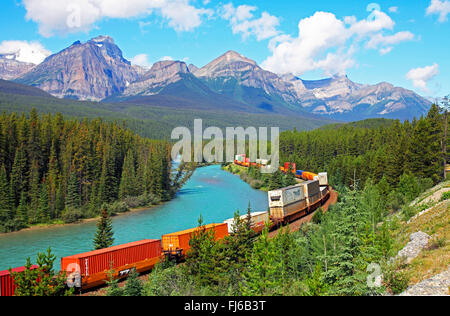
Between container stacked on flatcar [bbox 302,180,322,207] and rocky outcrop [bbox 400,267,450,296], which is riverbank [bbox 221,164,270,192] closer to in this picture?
container stacked on flatcar [bbox 302,180,322,207]

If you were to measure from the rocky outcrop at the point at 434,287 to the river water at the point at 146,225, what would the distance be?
3722 cm

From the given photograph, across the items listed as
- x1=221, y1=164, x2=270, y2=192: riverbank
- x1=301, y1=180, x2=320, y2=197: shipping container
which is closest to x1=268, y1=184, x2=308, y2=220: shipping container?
x1=301, y1=180, x2=320, y2=197: shipping container

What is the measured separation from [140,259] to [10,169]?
169 feet

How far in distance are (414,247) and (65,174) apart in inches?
2624

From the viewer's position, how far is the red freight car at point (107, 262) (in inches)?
1074

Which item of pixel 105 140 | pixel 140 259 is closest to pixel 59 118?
pixel 105 140

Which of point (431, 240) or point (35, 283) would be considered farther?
point (431, 240)

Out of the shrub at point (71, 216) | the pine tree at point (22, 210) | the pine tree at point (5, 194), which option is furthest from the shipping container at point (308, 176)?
the pine tree at point (5, 194)

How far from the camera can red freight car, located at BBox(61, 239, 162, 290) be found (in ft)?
89.5

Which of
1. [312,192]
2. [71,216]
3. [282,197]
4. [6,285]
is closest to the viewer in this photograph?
[6,285]

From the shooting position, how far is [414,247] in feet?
92.5

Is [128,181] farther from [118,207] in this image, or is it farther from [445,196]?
[445,196]

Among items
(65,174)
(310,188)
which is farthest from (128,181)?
(310,188)
